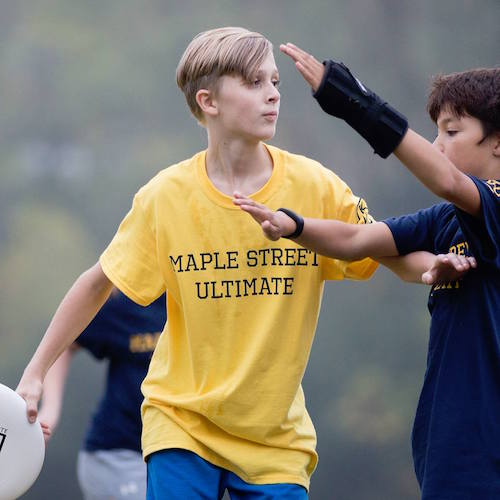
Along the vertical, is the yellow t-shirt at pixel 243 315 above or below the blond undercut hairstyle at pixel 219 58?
below

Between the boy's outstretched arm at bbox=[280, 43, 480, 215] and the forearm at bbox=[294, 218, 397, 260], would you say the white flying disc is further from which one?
the boy's outstretched arm at bbox=[280, 43, 480, 215]

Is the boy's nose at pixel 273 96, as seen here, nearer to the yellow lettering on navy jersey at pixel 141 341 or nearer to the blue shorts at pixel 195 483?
the blue shorts at pixel 195 483

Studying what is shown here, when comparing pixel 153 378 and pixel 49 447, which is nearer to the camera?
pixel 153 378

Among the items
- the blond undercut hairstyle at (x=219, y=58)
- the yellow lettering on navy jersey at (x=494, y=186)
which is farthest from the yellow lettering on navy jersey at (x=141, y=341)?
the yellow lettering on navy jersey at (x=494, y=186)

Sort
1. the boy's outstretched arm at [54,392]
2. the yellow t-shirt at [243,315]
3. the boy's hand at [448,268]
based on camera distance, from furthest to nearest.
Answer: the boy's outstretched arm at [54,392] < the yellow t-shirt at [243,315] < the boy's hand at [448,268]

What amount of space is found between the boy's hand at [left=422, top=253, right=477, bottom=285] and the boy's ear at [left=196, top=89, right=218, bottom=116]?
2.47 feet

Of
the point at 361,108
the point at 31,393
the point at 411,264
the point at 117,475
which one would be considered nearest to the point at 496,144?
the point at 411,264

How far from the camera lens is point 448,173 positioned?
224 cm

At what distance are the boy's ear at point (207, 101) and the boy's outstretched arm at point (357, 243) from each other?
1.62ft

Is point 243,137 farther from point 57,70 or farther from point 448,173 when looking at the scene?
point 57,70

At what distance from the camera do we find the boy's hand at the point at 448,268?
232 cm

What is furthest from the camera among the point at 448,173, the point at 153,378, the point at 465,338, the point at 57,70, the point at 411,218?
the point at 57,70

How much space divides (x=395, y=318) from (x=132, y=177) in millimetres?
1413

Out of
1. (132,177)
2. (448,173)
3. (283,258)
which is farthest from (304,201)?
(132,177)
